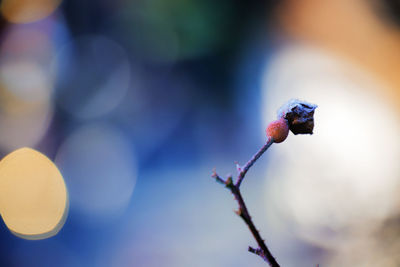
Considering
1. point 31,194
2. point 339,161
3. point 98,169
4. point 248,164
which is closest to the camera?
point 248,164

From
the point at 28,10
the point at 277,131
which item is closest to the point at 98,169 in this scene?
the point at 28,10

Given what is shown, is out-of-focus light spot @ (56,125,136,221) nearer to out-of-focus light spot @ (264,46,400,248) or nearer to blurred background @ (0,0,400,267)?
blurred background @ (0,0,400,267)

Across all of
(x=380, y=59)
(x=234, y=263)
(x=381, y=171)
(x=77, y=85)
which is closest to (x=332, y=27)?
(x=380, y=59)

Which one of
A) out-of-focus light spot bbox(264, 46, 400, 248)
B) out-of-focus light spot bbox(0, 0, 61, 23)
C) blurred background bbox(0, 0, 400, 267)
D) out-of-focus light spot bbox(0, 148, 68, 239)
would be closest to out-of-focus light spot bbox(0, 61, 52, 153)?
blurred background bbox(0, 0, 400, 267)

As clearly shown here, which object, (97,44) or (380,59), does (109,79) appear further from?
(380,59)

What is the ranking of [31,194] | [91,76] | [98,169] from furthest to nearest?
1. [91,76]
2. [98,169]
3. [31,194]

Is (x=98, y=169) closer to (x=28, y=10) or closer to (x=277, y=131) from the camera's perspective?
(x=28, y=10)
